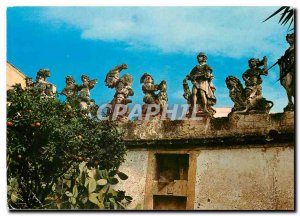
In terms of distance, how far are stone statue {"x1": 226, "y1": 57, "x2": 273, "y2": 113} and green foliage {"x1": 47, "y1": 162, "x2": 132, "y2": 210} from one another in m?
2.29

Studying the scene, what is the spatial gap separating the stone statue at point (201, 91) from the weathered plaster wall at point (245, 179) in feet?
2.38

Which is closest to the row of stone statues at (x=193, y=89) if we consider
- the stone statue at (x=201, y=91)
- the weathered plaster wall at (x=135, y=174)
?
the stone statue at (x=201, y=91)

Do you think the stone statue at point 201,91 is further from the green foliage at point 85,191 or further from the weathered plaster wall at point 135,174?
the green foliage at point 85,191

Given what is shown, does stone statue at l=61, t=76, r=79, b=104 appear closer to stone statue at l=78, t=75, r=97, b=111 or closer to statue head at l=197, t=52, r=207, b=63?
stone statue at l=78, t=75, r=97, b=111

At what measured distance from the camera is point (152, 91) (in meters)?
11.2

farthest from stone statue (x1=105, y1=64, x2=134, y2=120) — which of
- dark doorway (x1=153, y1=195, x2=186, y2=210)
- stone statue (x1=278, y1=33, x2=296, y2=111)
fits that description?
stone statue (x1=278, y1=33, x2=296, y2=111)

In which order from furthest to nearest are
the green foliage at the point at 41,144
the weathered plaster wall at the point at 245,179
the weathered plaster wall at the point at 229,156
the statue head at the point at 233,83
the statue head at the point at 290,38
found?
the statue head at the point at 233,83, the weathered plaster wall at the point at 229,156, the weathered plaster wall at the point at 245,179, the statue head at the point at 290,38, the green foliage at the point at 41,144

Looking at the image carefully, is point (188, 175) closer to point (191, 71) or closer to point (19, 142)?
point (191, 71)

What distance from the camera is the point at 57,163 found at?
32.1ft

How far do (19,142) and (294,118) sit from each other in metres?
3.89

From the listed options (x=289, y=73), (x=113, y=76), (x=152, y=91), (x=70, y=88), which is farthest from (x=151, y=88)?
(x=289, y=73)

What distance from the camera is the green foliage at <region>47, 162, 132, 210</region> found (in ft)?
32.1

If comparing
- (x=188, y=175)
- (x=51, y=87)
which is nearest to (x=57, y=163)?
(x=51, y=87)

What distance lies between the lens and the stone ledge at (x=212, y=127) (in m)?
10.5
